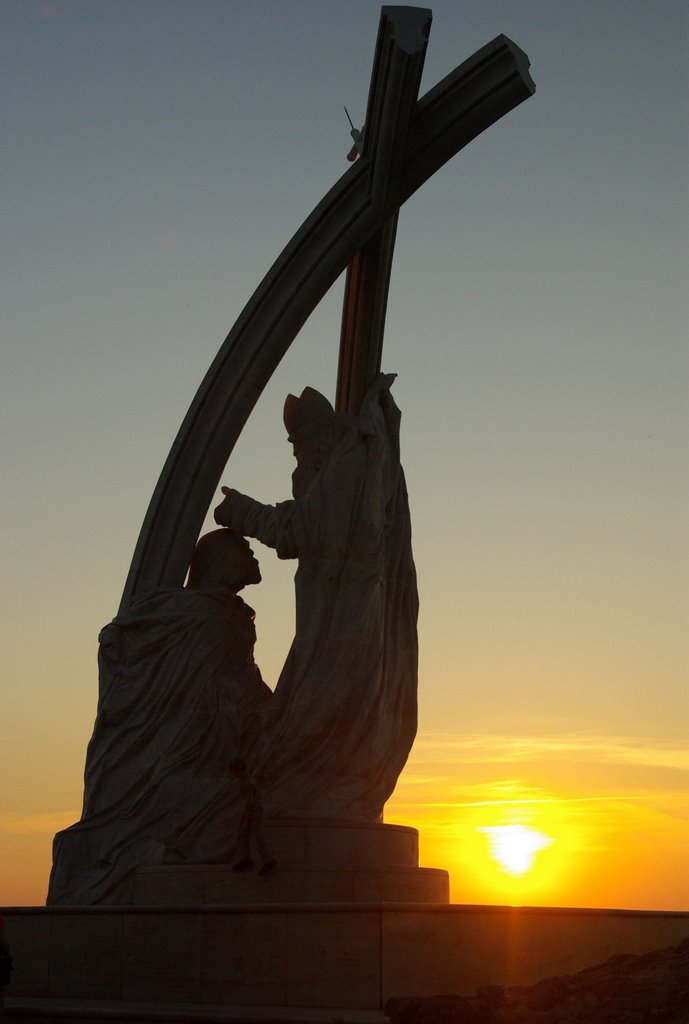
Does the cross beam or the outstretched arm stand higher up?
the cross beam

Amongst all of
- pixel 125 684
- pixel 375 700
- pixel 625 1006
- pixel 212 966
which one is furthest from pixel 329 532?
pixel 625 1006

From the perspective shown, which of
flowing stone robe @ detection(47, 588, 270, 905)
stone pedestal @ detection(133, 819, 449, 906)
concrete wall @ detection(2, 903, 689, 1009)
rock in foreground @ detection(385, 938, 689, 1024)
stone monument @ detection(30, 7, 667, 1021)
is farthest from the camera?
flowing stone robe @ detection(47, 588, 270, 905)

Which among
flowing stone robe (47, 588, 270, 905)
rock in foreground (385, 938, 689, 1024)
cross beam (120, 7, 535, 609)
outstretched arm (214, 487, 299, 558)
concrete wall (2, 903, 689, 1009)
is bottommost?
rock in foreground (385, 938, 689, 1024)

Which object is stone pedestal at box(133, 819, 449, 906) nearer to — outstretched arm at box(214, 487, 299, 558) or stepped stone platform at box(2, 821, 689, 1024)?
stepped stone platform at box(2, 821, 689, 1024)

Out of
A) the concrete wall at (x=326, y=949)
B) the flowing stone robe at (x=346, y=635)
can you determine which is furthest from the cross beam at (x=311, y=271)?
the concrete wall at (x=326, y=949)

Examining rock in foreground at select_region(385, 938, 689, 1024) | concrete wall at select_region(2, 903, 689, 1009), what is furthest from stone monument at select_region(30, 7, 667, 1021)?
rock in foreground at select_region(385, 938, 689, 1024)

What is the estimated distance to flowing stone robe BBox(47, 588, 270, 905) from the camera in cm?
1210

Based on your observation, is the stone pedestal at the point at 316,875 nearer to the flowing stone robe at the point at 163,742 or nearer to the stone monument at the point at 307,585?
the stone monument at the point at 307,585

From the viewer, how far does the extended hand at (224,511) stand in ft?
43.7

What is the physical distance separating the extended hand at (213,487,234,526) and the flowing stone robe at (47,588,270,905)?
0.67m

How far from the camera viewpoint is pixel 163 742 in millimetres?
12523

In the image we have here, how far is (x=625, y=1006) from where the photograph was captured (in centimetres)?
759

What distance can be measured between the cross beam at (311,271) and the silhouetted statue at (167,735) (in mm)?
500

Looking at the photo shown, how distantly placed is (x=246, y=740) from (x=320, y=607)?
4.53ft
